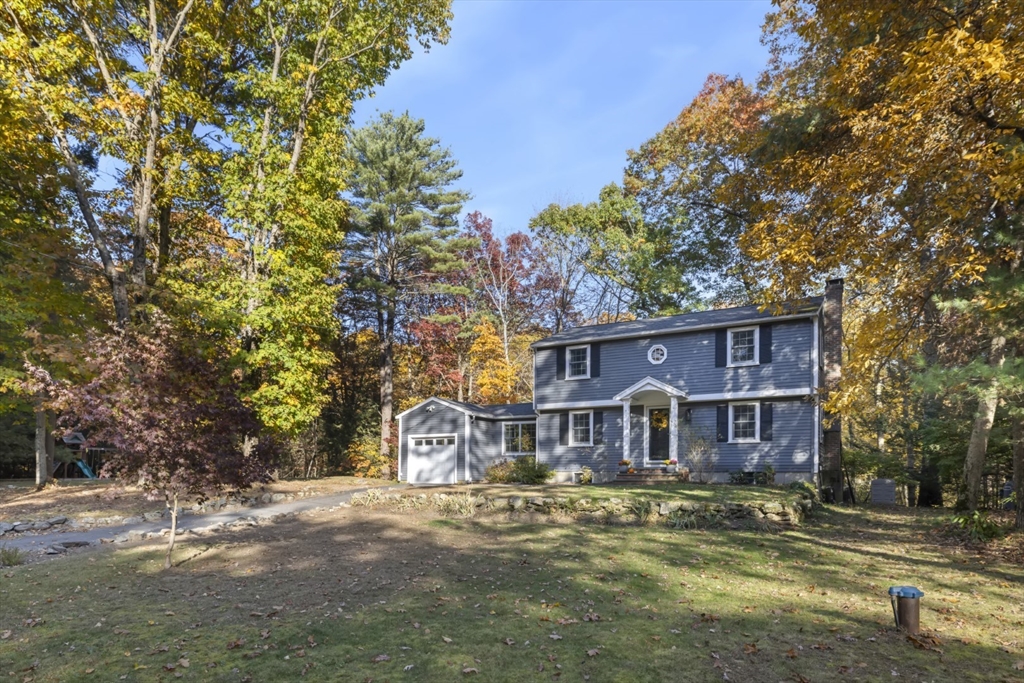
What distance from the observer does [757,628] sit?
6703 millimetres

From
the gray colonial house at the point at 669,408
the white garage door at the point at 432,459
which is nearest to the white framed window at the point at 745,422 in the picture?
the gray colonial house at the point at 669,408

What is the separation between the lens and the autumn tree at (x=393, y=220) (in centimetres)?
2977

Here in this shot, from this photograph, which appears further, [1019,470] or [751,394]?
[751,394]

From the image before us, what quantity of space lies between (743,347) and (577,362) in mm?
6234

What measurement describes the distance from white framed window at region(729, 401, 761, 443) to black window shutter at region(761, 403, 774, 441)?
0.12 metres

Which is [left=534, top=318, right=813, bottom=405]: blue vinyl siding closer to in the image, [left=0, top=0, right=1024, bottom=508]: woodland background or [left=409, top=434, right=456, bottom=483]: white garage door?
[left=0, top=0, right=1024, bottom=508]: woodland background

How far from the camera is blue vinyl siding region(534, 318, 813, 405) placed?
20.0m

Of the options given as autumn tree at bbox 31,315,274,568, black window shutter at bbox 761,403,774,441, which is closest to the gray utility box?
black window shutter at bbox 761,403,774,441

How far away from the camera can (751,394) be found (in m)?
20.5

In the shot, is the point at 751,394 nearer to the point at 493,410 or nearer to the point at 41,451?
the point at 493,410

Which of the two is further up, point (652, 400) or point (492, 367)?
point (492, 367)

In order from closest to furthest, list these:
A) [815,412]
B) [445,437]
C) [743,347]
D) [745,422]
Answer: [815,412]
[745,422]
[743,347]
[445,437]

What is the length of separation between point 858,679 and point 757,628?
151 centimetres

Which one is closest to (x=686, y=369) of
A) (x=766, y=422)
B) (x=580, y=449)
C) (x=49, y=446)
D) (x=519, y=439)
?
(x=766, y=422)
